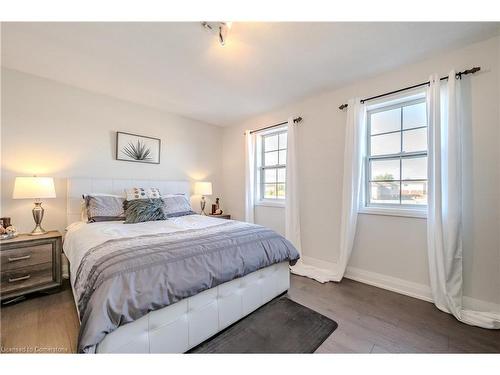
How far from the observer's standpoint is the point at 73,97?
2.67 m

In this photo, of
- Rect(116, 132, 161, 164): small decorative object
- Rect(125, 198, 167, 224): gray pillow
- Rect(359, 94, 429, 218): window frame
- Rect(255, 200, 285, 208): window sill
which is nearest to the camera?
Rect(359, 94, 429, 218): window frame

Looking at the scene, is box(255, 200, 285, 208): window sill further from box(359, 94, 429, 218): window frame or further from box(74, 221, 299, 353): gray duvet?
box(74, 221, 299, 353): gray duvet

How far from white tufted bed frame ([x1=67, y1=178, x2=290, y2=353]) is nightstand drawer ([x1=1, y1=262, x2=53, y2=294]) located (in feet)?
5.40

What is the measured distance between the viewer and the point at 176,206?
297 centimetres

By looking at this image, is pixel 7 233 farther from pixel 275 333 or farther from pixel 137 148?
pixel 275 333

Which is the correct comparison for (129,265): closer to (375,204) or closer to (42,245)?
(42,245)

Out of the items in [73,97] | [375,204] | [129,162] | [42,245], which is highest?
[73,97]

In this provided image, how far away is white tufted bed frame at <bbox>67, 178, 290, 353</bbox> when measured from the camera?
1.18m

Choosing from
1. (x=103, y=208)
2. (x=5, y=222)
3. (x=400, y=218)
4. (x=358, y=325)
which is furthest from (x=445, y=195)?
(x=5, y=222)

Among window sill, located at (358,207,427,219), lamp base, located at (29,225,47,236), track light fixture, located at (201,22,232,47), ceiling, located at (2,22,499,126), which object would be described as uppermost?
ceiling, located at (2,22,499,126)

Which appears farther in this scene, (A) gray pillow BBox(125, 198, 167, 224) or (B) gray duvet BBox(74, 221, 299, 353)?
(A) gray pillow BBox(125, 198, 167, 224)

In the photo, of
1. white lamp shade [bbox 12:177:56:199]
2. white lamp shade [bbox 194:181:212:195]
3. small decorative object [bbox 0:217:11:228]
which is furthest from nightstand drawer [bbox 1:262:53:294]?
white lamp shade [bbox 194:181:212:195]
